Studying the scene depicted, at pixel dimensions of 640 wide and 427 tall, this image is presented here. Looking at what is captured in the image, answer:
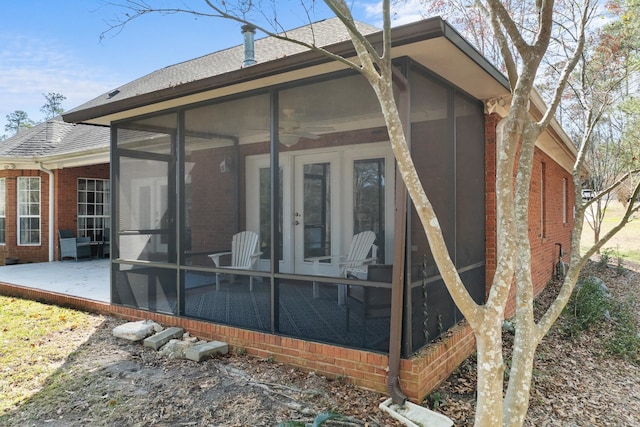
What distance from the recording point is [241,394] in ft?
11.1

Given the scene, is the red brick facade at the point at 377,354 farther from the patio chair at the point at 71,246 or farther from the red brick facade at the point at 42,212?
the red brick facade at the point at 42,212

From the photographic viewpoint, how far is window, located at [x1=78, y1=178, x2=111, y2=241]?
10.9 metres

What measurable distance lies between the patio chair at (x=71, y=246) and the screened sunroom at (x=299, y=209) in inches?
196

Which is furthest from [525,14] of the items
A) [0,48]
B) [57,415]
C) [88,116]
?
[0,48]

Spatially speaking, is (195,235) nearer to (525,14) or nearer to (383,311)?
(383,311)

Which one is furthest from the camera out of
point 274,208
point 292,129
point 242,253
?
point 242,253

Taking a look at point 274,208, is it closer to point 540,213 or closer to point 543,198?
point 540,213

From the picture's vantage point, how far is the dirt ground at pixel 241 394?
3.07 metres

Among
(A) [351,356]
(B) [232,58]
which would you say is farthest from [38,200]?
(A) [351,356]

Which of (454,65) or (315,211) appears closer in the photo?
(454,65)

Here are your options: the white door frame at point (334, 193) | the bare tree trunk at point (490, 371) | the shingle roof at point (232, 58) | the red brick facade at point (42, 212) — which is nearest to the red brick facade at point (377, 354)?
the white door frame at point (334, 193)

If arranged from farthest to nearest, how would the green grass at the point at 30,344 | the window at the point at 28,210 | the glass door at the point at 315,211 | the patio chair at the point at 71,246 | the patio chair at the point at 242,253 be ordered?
the window at the point at 28,210, the patio chair at the point at 71,246, the glass door at the point at 315,211, the patio chair at the point at 242,253, the green grass at the point at 30,344

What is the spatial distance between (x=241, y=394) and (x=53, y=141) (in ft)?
34.2

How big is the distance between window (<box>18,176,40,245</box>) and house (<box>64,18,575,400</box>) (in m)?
5.95
